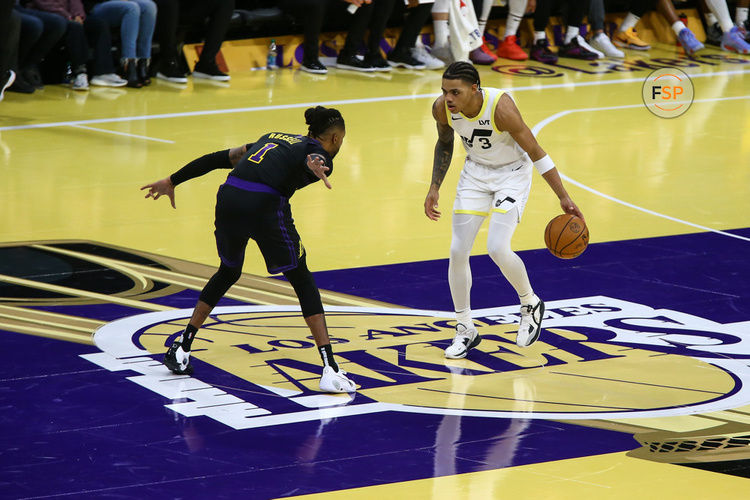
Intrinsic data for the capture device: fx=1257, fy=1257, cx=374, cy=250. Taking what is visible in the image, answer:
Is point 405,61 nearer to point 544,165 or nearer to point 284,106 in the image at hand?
point 284,106

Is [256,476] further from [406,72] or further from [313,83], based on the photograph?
[406,72]

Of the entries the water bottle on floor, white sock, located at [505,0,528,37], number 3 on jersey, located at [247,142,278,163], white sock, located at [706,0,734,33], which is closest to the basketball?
number 3 on jersey, located at [247,142,278,163]

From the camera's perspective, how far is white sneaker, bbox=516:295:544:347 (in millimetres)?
7254

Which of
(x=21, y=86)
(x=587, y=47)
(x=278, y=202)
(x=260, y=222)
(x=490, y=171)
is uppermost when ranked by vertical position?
(x=490, y=171)

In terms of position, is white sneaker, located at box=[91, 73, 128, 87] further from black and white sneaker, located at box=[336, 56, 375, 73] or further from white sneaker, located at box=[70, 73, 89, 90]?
black and white sneaker, located at box=[336, 56, 375, 73]

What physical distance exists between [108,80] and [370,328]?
8.30 m

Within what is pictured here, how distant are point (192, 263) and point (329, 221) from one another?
1.63m

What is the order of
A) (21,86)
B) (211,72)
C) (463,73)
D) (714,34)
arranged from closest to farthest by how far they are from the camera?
(463,73) → (21,86) → (211,72) → (714,34)

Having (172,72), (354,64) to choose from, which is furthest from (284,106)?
(354,64)

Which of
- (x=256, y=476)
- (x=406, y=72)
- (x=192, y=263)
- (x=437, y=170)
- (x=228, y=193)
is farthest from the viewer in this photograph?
(x=406, y=72)

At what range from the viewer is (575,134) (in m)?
13.7

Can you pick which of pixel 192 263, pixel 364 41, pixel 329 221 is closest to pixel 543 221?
pixel 329 221

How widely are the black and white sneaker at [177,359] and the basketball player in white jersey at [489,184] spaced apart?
152cm

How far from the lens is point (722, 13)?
64.6 ft
